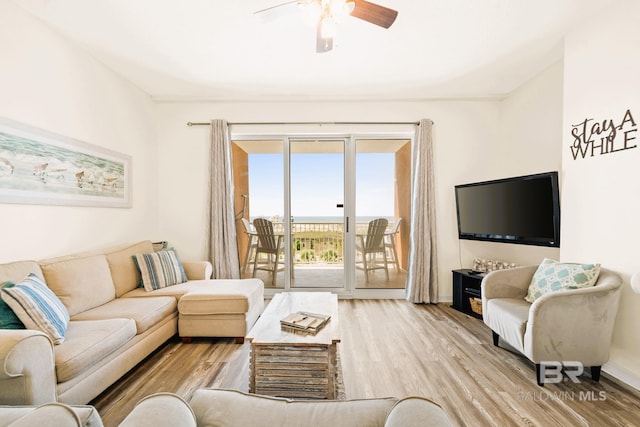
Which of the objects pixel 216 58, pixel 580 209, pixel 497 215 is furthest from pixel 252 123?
pixel 580 209

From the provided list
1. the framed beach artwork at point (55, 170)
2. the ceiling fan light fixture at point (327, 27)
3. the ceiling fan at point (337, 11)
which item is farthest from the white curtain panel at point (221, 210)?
the ceiling fan light fixture at point (327, 27)

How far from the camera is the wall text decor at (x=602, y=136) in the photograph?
6.53ft

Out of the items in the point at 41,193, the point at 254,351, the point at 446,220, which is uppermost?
the point at 41,193

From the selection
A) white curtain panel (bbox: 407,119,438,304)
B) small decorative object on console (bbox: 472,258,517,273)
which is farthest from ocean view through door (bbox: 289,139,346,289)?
small decorative object on console (bbox: 472,258,517,273)

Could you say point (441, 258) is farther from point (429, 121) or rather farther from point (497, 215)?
point (429, 121)

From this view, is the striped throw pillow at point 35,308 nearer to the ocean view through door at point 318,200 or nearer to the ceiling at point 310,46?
the ceiling at point 310,46

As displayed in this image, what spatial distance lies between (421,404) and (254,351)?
1195 millimetres

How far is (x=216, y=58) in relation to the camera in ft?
9.32

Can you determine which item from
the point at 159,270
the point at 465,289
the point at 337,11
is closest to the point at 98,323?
the point at 159,270

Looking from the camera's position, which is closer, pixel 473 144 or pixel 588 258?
pixel 588 258

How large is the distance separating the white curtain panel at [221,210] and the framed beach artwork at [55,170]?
995 millimetres

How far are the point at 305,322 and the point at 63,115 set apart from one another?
275 centimetres

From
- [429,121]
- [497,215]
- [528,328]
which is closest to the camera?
[528,328]

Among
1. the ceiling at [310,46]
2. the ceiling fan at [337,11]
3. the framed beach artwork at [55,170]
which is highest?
the ceiling at [310,46]
